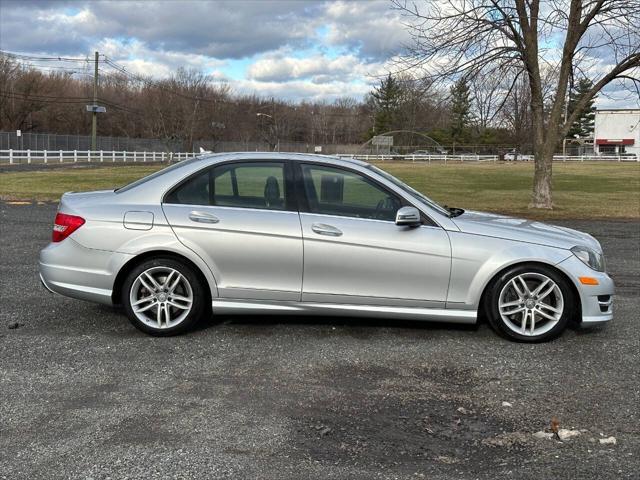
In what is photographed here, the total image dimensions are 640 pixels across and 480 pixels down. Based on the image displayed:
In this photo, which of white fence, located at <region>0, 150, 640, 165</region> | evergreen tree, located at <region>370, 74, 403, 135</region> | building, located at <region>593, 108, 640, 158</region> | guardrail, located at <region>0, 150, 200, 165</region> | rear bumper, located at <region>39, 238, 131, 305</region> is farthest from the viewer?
evergreen tree, located at <region>370, 74, 403, 135</region>

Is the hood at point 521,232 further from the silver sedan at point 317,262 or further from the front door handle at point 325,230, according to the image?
the front door handle at point 325,230

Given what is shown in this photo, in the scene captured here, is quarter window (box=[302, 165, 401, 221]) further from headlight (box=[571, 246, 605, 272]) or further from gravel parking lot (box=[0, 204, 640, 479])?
headlight (box=[571, 246, 605, 272])

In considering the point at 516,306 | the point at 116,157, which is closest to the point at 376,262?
the point at 516,306

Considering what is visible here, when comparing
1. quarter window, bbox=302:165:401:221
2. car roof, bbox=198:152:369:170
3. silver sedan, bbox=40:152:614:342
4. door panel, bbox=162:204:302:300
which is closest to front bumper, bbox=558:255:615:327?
silver sedan, bbox=40:152:614:342

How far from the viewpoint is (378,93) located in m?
112

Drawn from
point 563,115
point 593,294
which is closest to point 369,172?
point 593,294

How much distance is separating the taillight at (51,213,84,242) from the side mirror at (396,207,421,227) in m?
2.65

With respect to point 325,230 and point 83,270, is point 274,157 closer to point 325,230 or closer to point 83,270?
point 325,230

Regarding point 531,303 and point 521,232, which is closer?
point 531,303

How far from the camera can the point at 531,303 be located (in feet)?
15.9

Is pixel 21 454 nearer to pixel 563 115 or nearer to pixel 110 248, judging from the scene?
pixel 110 248

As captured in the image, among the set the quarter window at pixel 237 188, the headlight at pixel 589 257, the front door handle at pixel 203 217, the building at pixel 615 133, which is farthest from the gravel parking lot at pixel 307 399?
the building at pixel 615 133

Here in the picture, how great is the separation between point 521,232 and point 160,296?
3067mm

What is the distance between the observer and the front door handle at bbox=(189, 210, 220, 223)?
4.92 m
